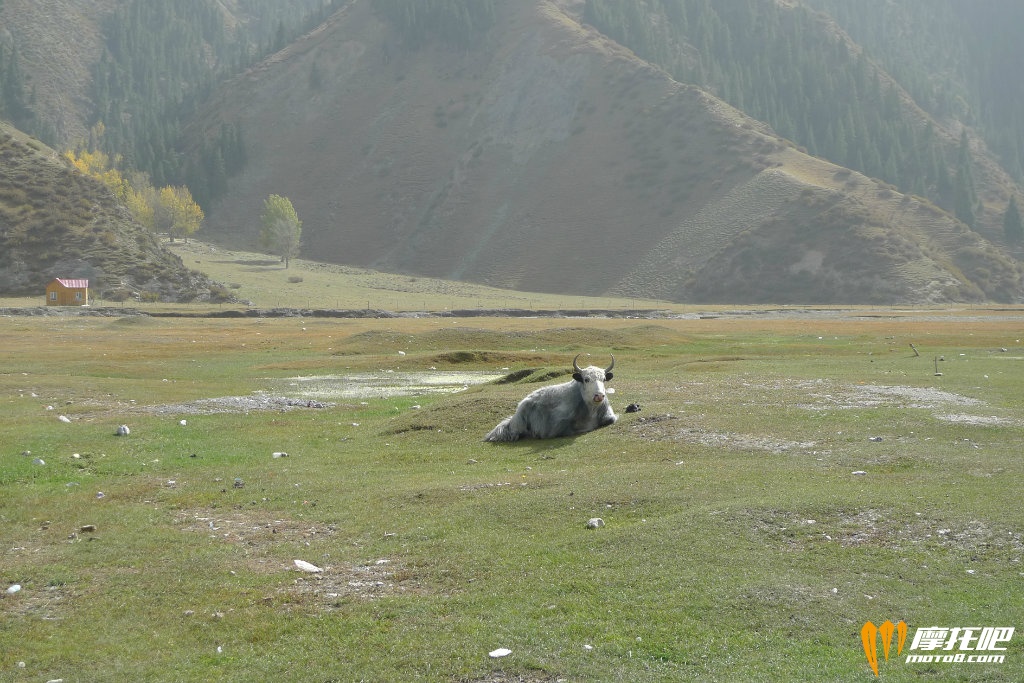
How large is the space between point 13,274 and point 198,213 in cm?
6937

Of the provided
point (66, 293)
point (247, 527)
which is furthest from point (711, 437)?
point (66, 293)

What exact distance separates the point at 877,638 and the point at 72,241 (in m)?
140

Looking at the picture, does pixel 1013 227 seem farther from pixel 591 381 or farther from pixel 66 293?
pixel 591 381

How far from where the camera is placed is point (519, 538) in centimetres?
1461

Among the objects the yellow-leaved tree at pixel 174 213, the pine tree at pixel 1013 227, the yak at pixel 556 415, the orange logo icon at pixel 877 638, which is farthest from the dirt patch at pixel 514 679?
the pine tree at pixel 1013 227

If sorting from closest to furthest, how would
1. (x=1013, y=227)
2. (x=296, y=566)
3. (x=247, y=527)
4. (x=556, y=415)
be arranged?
(x=296, y=566)
(x=247, y=527)
(x=556, y=415)
(x=1013, y=227)

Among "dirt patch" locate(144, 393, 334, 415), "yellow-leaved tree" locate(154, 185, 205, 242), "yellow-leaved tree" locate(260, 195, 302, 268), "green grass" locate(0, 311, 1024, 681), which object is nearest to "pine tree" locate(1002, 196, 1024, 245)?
"yellow-leaved tree" locate(260, 195, 302, 268)

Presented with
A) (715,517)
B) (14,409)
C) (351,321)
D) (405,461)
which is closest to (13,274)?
(351,321)

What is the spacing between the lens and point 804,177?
181625 millimetres

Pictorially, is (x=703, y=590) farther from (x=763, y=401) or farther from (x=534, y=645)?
(x=763, y=401)

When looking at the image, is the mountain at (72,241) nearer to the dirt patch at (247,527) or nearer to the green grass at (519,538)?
the green grass at (519,538)

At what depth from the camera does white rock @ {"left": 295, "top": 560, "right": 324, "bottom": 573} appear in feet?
44.9

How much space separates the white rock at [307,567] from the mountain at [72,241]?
389 ft

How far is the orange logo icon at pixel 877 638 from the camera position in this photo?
31.6 ft
